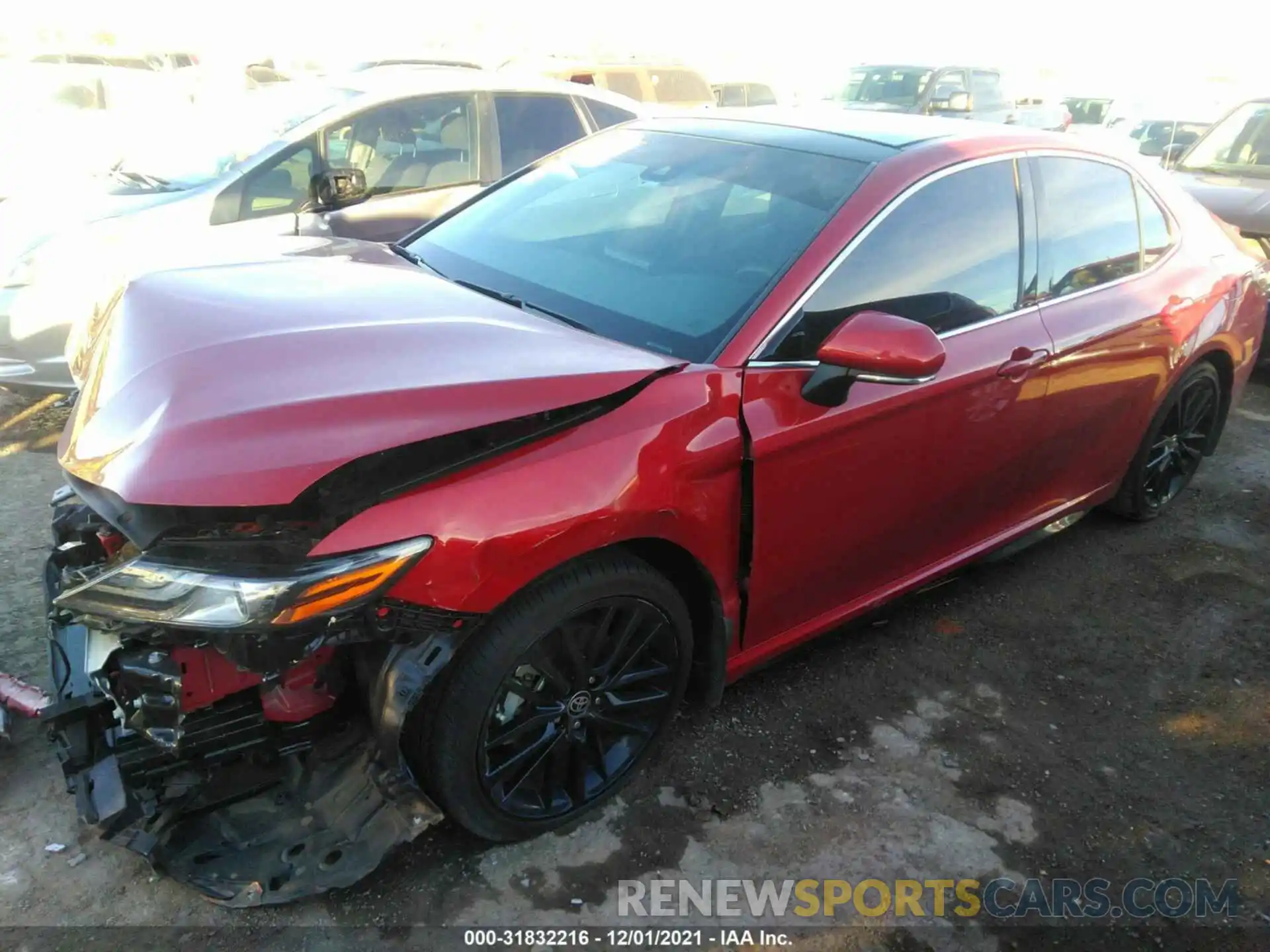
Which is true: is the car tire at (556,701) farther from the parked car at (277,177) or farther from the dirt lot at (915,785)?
the parked car at (277,177)

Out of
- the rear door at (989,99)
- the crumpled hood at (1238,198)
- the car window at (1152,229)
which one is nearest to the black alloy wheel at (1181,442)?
the car window at (1152,229)

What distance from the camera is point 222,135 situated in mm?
5695

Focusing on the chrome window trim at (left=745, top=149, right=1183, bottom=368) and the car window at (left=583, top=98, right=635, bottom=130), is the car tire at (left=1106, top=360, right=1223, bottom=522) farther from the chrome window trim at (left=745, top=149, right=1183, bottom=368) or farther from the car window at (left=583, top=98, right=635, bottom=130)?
the car window at (left=583, top=98, right=635, bottom=130)

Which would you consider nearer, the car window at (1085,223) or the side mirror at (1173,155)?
the car window at (1085,223)

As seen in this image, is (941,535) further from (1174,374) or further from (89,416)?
(89,416)

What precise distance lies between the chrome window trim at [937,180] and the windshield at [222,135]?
12.8ft

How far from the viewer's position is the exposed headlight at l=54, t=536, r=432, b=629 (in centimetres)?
183

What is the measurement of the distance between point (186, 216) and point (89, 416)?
3262 mm

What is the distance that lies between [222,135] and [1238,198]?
6710mm

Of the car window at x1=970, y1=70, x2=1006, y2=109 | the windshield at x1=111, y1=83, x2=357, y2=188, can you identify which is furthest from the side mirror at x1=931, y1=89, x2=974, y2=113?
the windshield at x1=111, y1=83, x2=357, y2=188

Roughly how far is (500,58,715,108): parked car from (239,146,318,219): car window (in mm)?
6174

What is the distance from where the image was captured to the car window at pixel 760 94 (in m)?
15.2

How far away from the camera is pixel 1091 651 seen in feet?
11.5

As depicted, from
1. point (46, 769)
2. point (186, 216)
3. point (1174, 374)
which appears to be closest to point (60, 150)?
point (186, 216)
